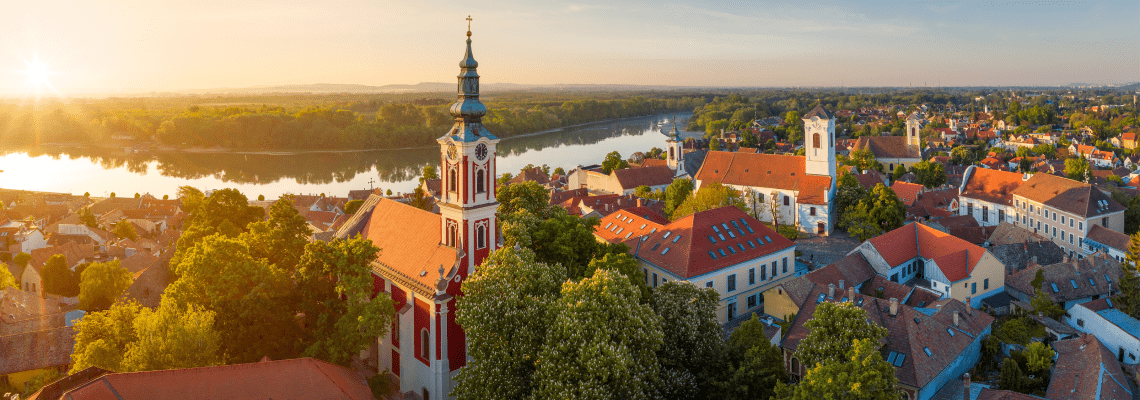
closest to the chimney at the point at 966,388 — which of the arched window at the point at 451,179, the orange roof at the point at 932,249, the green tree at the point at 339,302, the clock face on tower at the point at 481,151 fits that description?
the orange roof at the point at 932,249

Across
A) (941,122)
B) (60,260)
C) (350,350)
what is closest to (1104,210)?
(350,350)

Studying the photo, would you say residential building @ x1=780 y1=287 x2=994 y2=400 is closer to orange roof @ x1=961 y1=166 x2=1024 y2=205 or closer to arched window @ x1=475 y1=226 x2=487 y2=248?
arched window @ x1=475 y1=226 x2=487 y2=248

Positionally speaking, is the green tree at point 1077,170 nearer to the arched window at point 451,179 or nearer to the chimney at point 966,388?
the chimney at point 966,388

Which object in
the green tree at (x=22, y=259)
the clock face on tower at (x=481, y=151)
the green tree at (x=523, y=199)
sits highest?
the clock face on tower at (x=481, y=151)

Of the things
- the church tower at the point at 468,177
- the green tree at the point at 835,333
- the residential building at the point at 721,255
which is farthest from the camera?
the residential building at the point at 721,255

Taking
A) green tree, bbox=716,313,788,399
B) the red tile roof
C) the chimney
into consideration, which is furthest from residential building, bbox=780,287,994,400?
the red tile roof

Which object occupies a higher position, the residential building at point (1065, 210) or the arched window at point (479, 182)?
the arched window at point (479, 182)

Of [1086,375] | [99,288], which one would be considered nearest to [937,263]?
[1086,375]
